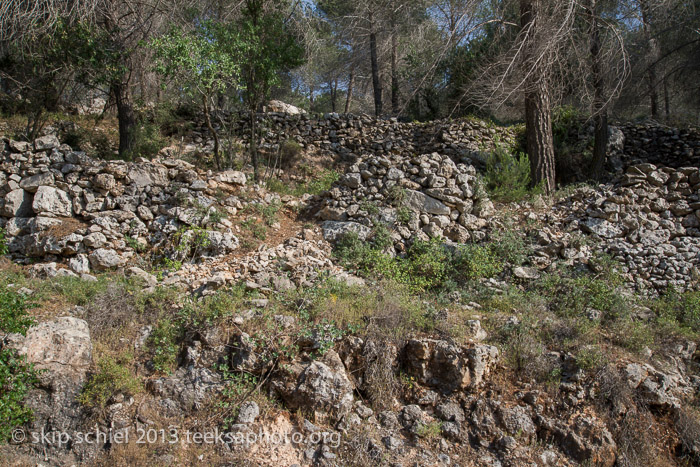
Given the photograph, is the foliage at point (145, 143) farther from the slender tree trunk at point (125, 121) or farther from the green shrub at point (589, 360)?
the green shrub at point (589, 360)

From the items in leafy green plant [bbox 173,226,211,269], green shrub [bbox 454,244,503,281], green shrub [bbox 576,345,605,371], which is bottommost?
green shrub [bbox 576,345,605,371]

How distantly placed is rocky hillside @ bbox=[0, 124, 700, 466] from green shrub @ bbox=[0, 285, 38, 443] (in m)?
0.02

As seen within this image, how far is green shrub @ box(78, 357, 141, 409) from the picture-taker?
3.88 metres

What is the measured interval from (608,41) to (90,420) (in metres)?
10.1

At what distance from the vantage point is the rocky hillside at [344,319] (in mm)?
3885

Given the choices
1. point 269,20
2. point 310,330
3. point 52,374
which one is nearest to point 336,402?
point 310,330

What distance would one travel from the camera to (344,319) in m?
4.68

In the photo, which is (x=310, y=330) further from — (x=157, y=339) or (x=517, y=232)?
(x=517, y=232)

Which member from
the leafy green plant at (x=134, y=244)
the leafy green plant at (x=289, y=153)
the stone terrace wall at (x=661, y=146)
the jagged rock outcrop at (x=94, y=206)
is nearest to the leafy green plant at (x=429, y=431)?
the jagged rock outcrop at (x=94, y=206)

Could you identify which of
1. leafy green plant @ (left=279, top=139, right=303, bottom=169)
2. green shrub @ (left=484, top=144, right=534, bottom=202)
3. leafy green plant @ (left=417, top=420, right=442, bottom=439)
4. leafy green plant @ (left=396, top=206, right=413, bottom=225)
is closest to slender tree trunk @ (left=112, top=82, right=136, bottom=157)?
leafy green plant @ (left=279, top=139, right=303, bottom=169)

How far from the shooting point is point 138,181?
255 inches

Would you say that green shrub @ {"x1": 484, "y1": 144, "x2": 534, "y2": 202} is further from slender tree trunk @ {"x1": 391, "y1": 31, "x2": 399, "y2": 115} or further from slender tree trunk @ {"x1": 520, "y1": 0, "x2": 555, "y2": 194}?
slender tree trunk @ {"x1": 391, "y1": 31, "x2": 399, "y2": 115}

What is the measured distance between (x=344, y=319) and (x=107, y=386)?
2297 millimetres

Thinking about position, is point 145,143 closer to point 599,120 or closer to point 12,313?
point 12,313
